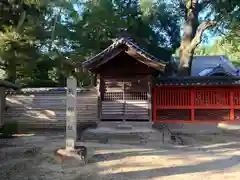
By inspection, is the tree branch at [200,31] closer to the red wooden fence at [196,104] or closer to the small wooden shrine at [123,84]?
the red wooden fence at [196,104]

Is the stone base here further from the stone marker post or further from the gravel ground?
the stone marker post

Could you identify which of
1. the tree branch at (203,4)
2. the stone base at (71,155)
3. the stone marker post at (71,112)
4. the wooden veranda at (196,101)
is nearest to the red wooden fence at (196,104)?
the wooden veranda at (196,101)

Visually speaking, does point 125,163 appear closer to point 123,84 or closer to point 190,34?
point 123,84

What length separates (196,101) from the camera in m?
15.5

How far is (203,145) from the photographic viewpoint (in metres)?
13.0

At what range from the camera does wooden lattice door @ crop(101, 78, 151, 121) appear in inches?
570

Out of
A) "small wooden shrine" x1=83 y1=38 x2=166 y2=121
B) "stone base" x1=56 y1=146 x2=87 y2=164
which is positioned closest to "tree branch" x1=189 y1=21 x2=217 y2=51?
"small wooden shrine" x1=83 y1=38 x2=166 y2=121

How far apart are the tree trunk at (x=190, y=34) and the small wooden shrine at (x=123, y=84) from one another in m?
6.36

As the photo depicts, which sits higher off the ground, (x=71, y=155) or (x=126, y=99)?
(x=126, y=99)

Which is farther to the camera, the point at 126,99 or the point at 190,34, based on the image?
the point at 190,34

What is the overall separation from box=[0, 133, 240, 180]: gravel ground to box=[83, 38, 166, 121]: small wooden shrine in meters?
2.41

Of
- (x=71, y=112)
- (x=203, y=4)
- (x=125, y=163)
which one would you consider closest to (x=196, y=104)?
(x=125, y=163)

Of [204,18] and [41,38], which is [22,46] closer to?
[41,38]

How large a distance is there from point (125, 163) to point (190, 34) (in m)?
13.8
